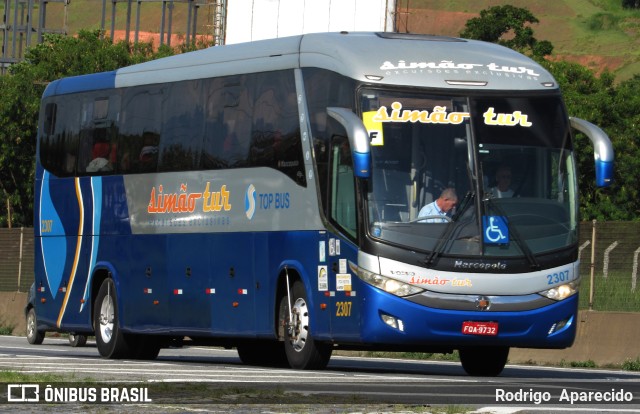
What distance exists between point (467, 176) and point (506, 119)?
0.91 m

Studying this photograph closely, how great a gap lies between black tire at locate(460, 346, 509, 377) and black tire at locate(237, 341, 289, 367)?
3.11 metres

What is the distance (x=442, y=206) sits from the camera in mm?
18297

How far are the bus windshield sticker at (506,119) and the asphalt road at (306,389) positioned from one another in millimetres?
2803

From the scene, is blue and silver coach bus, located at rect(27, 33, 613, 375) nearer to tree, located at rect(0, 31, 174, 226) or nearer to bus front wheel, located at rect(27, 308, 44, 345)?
bus front wheel, located at rect(27, 308, 44, 345)

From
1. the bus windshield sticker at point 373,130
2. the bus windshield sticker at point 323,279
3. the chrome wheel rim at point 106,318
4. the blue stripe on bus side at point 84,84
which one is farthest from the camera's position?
the blue stripe on bus side at point 84,84

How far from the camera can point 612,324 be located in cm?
2327

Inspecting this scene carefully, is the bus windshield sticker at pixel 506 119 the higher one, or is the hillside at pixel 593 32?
the hillside at pixel 593 32

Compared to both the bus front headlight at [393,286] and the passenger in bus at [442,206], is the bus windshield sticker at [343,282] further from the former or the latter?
the passenger in bus at [442,206]

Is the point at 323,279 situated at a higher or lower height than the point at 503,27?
lower

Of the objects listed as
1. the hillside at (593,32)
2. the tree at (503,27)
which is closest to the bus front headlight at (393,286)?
the tree at (503,27)

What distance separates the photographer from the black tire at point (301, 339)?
1941 centimetres

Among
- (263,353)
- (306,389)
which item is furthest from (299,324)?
(306,389)

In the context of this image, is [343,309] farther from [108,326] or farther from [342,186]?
[108,326]

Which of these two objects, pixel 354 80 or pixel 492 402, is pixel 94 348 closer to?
pixel 354 80
